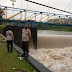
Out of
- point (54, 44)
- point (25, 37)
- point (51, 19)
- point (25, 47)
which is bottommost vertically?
point (54, 44)

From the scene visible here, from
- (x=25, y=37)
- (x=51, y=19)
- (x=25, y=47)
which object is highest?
(x=51, y=19)

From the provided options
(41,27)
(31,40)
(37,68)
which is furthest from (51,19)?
(37,68)

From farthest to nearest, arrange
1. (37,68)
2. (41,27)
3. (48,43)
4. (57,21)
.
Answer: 1. (57,21)
2. (41,27)
3. (48,43)
4. (37,68)

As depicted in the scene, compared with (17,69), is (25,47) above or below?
above

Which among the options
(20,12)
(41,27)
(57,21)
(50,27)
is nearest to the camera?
(20,12)

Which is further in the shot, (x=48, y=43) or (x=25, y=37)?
(x=48, y=43)

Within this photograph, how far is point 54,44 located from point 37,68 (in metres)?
8.26

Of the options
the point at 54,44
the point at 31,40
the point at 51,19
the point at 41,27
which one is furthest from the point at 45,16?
the point at 31,40

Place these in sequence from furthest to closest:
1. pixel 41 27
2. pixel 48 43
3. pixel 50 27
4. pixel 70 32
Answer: pixel 70 32 → pixel 50 27 → pixel 41 27 → pixel 48 43

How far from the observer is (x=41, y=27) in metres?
14.7

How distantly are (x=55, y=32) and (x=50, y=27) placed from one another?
8.50ft

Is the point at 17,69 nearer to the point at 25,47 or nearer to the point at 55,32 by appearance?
the point at 25,47

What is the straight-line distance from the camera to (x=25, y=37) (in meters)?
6.39

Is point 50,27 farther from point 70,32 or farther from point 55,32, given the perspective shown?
point 70,32
